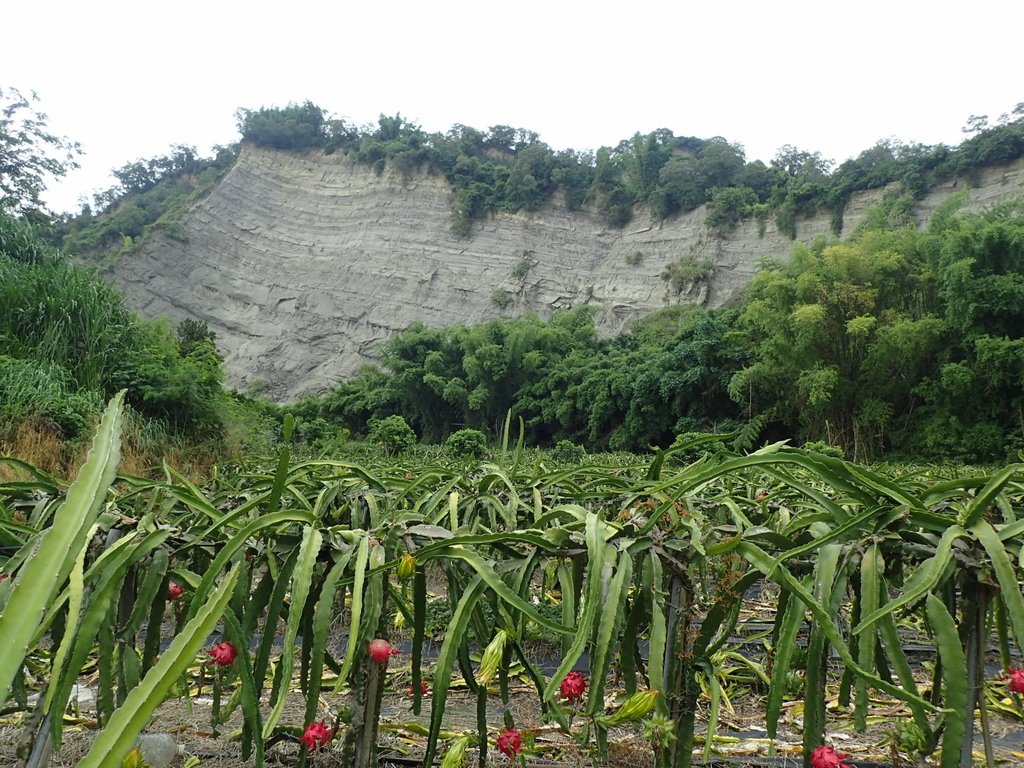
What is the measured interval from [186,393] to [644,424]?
1159 cm

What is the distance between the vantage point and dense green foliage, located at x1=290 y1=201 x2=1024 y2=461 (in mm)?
11125

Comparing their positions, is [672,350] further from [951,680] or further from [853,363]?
[951,680]

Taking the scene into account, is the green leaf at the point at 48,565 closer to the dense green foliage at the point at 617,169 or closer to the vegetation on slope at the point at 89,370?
the vegetation on slope at the point at 89,370

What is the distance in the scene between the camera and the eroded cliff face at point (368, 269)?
23.8 m

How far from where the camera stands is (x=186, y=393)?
6258 millimetres

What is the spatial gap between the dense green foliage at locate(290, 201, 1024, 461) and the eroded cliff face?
6.19 metres

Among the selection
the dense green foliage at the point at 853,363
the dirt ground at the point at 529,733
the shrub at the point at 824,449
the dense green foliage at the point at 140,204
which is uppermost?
the dense green foliage at the point at 140,204

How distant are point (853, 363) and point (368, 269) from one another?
17.8m

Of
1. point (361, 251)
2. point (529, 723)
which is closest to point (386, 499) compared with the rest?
point (529, 723)

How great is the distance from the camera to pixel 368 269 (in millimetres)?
25156

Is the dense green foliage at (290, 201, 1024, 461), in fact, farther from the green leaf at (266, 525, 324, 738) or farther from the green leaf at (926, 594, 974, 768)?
the green leaf at (266, 525, 324, 738)

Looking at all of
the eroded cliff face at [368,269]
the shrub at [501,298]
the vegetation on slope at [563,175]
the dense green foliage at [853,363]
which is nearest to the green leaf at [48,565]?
the dense green foliage at [853,363]

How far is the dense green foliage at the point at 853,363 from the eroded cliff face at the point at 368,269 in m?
6.19

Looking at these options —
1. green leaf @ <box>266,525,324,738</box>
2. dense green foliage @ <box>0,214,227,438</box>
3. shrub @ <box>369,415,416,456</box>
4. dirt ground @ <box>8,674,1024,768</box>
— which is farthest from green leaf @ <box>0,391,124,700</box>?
shrub @ <box>369,415,416,456</box>
